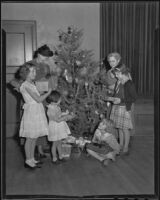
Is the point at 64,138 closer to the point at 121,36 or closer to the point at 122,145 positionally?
the point at 122,145

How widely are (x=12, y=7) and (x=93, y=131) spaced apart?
1325 millimetres

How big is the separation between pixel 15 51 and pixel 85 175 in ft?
3.62

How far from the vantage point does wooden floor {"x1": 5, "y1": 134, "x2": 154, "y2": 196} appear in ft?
8.21

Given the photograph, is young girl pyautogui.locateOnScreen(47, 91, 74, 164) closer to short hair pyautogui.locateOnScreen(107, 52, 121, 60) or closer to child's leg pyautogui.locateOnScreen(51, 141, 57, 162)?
child's leg pyautogui.locateOnScreen(51, 141, 57, 162)

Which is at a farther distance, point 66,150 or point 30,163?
point 66,150

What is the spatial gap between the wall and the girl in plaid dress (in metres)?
Result: 0.33

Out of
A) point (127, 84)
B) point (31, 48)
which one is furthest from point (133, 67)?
point (31, 48)

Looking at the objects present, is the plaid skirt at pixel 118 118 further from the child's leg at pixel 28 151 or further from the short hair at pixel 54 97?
the child's leg at pixel 28 151

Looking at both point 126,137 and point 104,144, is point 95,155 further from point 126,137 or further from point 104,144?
point 126,137

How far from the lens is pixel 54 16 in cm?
267

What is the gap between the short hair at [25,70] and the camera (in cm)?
269

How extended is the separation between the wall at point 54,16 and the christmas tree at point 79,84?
106 mm

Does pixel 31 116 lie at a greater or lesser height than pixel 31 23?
lesser

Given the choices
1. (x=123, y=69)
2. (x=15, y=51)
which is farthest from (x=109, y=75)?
(x=15, y=51)
